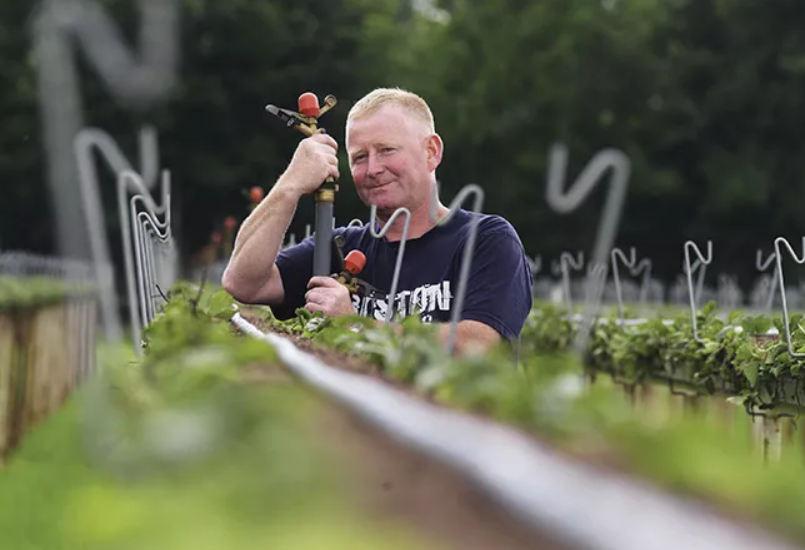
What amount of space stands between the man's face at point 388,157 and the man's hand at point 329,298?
447 millimetres

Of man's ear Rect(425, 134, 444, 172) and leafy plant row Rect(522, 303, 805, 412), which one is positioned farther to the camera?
leafy plant row Rect(522, 303, 805, 412)

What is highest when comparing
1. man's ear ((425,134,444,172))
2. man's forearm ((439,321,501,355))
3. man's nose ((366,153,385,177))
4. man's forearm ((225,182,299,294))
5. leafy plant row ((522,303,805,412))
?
man's ear ((425,134,444,172))

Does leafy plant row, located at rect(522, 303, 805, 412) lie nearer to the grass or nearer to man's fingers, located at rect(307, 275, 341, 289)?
man's fingers, located at rect(307, 275, 341, 289)

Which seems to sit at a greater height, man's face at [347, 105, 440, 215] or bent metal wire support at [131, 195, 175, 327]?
man's face at [347, 105, 440, 215]

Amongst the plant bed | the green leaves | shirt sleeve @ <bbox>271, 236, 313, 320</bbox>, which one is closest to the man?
shirt sleeve @ <bbox>271, 236, 313, 320</bbox>

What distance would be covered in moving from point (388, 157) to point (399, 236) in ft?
1.27

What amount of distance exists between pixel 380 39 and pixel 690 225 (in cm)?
1323

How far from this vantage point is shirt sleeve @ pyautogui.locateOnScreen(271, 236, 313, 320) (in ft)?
17.1

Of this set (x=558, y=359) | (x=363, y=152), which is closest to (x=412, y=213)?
(x=363, y=152)

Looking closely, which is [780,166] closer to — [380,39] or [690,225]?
[690,225]

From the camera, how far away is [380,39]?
49531 millimetres

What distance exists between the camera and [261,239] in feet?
15.1

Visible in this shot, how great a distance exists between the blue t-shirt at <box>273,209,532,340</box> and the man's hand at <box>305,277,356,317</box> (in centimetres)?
27

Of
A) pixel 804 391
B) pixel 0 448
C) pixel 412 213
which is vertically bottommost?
pixel 0 448
